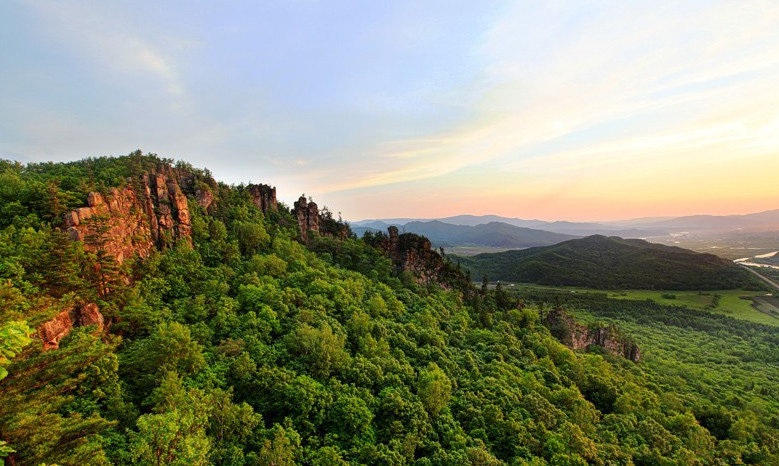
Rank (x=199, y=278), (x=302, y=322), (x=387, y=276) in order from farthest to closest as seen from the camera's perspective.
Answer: (x=387, y=276) → (x=199, y=278) → (x=302, y=322)

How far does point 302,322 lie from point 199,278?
61.6 feet

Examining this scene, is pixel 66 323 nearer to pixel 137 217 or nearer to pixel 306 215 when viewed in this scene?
pixel 137 217

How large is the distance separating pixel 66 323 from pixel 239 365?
51.3 ft

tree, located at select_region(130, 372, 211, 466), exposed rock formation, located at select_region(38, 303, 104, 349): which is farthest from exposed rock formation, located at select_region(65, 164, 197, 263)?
tree, located at select_region(130, 372, 211, 466)

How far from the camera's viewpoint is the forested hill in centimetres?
2269

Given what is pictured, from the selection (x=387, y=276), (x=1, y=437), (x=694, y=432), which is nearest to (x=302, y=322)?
(x=1, y=437)

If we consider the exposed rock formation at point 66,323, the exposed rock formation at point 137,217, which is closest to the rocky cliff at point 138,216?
the exposed rock formation at point 137,217

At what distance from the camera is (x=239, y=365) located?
119 feet

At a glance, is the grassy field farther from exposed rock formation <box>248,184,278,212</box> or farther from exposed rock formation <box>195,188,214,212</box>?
exposed rock formation <box>195,188,214,212</box>

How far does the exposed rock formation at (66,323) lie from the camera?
27.9 m

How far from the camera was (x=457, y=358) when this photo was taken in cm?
6119

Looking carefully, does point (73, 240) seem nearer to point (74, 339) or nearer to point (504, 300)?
point (74, 339)

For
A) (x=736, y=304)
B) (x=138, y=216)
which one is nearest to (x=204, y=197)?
(x=138, y=216)

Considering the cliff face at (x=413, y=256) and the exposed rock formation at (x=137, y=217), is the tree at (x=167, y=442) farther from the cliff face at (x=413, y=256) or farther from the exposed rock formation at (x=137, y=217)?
the cliff face at (x=413, y=256)
